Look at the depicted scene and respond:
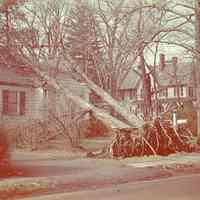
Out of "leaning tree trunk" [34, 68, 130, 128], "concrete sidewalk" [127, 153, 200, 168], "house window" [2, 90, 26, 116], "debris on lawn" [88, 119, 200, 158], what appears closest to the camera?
"concrete sidewalk" [127, 153, 200, 168]

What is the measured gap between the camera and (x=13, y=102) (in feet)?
108

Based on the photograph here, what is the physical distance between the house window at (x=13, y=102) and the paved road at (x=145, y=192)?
66.2ft

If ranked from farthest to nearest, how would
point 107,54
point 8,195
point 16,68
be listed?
point 16,68 → point 107,54 → point 8,195

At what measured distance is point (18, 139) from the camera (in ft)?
84.1

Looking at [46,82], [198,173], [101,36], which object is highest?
[101,36]

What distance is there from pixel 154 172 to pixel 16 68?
19689 mm

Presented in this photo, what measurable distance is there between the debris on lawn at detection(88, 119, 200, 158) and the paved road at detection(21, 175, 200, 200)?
681 cm

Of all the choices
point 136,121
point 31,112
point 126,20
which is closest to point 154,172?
point 136,121

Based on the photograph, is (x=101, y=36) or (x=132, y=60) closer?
(x=132, y=60)

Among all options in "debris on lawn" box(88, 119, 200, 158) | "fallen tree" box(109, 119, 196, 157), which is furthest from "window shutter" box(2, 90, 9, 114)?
"fallen tree" box(109, 119, 196, 157)

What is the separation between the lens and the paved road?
10617 millimetres

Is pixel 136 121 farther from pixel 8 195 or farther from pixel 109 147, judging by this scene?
pixel 8 195

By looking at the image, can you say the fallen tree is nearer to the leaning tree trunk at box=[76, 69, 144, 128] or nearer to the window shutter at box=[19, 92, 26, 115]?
the leaning tree trunk at box=[76, 69, 144, 128]

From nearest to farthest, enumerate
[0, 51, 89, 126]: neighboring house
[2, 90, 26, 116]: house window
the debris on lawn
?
1. the debris on lawn
2. [0, 51, 89, 126]: neighboring house
3. [2, 90, 26, 116]: house window
